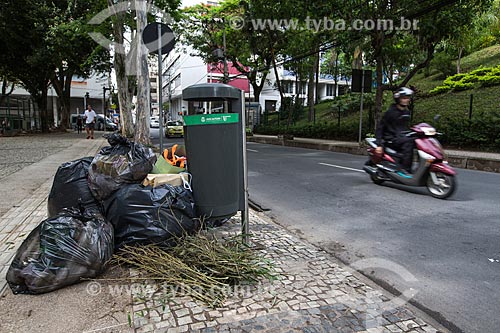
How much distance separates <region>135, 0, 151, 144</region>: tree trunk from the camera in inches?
449

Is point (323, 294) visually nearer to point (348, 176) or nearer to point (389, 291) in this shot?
point (389, 291)

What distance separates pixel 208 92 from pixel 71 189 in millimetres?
1667

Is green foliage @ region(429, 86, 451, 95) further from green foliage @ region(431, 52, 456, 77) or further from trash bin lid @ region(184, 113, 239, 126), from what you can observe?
trash bin lid @ region(184, 113, 239, 126)

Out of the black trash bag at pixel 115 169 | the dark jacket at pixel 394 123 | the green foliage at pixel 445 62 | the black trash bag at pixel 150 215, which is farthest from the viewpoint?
the green foliage at pixel 445 62

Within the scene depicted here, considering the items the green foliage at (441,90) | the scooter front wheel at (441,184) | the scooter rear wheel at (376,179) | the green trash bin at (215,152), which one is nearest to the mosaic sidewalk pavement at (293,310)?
the green trash bin at (215,152)

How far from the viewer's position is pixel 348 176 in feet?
26.5

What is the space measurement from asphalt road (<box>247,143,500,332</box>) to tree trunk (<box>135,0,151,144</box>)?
20.8 feet

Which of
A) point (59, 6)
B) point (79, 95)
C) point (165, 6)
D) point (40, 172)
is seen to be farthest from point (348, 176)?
point (79, 95)

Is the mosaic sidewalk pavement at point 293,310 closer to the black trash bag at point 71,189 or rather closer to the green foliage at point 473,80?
the black trash bag at point 71,189

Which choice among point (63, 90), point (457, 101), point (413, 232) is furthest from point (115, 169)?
point (63, 90)

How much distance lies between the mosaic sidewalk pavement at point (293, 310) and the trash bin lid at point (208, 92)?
1587mm

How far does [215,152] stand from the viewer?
3291mm

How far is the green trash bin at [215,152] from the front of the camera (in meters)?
3.26

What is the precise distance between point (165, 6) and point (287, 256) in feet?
55.7
